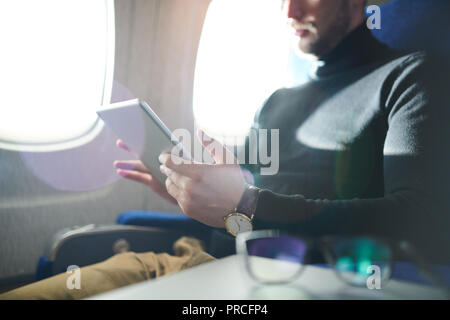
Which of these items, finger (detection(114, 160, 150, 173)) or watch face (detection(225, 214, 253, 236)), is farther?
finger (detection(114, 160, 150, 173))

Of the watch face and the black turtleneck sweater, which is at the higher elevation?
the black turtleneck sweater

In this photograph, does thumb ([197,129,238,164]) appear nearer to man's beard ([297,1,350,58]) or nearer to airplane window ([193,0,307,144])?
man's beard ([297,1,350,58])

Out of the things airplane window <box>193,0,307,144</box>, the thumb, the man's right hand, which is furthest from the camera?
airplane window <box>193,0,307,144</box>

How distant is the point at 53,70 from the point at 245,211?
0.97m

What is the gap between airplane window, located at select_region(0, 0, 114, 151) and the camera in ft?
3.60

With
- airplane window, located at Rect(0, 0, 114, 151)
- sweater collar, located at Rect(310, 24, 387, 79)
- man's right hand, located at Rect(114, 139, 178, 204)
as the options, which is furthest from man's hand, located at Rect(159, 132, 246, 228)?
airplane window, located at Rect(0, 0, 114, 151)

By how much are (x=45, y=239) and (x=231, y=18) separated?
1.29 meters

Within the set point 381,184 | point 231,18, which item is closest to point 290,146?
point 381,184

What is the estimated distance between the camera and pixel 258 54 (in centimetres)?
165

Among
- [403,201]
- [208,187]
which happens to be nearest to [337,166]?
[403,201]

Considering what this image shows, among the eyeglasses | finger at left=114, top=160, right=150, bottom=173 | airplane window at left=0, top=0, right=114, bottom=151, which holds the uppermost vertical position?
airplane window at left=0, top=0, right=114, bottom=151

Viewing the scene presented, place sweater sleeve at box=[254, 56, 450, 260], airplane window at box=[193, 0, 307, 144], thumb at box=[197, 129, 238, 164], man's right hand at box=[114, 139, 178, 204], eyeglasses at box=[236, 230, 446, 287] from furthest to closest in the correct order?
airplane window at box=[193, 0, 307, 144], man's right hand at box=[114, 139, 178, 204], thumb at box=[197, 129, 238, 164], sweater sleeve at box=[254, 56, 450, 260], eyeglasses at box=[236, 230, 446, 287]

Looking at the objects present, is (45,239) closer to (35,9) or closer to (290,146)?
(35,9)

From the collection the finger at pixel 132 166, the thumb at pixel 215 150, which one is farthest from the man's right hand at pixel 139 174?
the thumb at pixel 215 150
